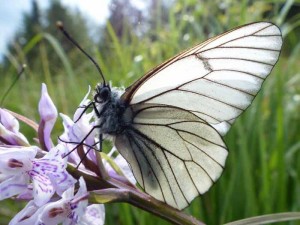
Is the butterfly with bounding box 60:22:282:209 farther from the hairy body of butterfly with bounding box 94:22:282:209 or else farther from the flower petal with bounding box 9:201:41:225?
the flower petal with bounding box 9:201:41:225

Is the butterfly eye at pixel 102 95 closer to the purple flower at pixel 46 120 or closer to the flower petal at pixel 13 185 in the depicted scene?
the purple flower at pixel 46 120

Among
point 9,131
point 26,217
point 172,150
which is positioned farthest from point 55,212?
point 172,150

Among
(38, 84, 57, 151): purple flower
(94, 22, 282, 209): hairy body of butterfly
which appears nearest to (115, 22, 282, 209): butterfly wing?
(94, 22, 282, 209): hairy body of butterfly

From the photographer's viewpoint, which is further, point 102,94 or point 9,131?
point 102,94

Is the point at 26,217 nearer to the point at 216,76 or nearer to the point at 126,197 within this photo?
the point at 126,197

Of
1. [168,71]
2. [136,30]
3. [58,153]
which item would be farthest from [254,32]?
[136,30]

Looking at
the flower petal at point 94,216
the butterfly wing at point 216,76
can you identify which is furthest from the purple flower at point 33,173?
the butterfly wing at point 216,76

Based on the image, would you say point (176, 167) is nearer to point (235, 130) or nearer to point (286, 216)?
point (286, 216)
